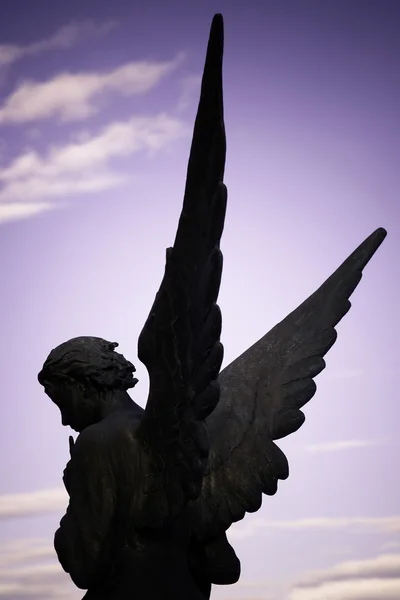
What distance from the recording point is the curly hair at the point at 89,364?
738 centimetres

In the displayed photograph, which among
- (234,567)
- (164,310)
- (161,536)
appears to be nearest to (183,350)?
(164,310)

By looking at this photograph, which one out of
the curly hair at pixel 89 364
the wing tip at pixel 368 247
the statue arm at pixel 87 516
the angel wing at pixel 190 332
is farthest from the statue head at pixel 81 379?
the wing tip at pixel 368 247

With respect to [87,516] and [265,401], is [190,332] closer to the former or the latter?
[87,516]

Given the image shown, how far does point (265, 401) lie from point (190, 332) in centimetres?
159

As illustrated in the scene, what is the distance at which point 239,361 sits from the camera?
27.9ft

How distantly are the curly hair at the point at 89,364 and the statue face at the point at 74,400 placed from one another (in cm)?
4

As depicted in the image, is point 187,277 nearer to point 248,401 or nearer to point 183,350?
point 183,350

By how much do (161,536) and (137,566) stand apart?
22 centimetres

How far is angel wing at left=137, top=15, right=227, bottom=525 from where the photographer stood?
6.31 m

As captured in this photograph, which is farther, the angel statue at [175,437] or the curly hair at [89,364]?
the curly hair at [89,364]

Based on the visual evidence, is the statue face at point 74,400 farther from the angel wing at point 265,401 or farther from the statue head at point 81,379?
the angel wing at point 265,401

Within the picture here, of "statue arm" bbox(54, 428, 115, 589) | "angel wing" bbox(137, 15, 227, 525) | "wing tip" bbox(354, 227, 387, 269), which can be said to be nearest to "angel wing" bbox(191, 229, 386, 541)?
"wing tip" bbox(354, 227, 387, 269)

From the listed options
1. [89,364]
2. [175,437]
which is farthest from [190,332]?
[89,364]

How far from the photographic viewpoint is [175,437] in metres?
6.95
